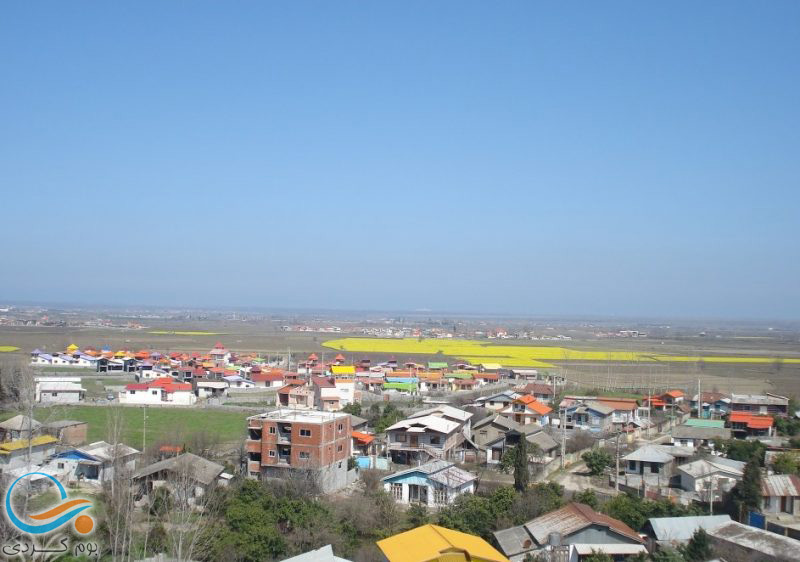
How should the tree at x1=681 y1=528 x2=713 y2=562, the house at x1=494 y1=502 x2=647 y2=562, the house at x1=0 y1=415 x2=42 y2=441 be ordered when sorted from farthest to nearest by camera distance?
the house at x1=0 y1=415 x2=42 y2=441
the house at x1=494 y1=502 x2=647 y2=562
the tree at x1=681 y1=528 x2=713 y2=562

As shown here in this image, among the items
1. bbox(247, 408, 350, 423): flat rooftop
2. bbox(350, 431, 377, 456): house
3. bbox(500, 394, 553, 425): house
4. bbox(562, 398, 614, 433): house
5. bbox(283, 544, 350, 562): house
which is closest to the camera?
bbox(283, 544, 350, 562): house

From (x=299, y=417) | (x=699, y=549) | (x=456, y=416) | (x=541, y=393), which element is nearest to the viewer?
(x=699, y=549)

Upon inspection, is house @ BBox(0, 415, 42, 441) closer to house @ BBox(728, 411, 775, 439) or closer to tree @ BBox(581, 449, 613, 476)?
tree @ BBox(581, 449, 613, 476)

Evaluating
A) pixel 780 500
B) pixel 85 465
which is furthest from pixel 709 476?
pixel 85 465

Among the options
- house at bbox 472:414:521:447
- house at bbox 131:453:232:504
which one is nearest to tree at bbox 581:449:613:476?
house at bbox 472:414:521:447

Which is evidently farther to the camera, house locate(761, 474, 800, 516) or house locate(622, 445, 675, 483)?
house locate(622, 445, 675, 483)

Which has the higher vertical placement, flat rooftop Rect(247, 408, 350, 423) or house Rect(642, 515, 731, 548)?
flat rooftop Rect(247, 408, 350, 423)

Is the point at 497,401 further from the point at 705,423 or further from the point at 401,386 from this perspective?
the point at 705,423

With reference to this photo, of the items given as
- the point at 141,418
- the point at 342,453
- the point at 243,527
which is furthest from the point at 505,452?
the point at 141,418
